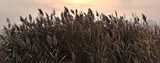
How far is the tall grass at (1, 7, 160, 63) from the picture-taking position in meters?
5.83

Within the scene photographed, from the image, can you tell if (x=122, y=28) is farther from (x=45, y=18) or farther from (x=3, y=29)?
(x=3, y=29)

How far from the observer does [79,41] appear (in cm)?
596

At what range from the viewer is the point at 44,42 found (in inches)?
246

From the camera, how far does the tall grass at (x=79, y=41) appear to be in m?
5.83

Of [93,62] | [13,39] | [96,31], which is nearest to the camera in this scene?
[93,62]

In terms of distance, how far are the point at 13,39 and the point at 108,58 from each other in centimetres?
165

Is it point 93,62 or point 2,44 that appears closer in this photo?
point 93,62

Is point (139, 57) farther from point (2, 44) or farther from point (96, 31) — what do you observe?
point (2, 44)

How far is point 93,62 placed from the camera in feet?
18.4

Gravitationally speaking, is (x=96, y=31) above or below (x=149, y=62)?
above

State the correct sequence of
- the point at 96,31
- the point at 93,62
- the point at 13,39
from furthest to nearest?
1. the point at 13,39
2. the point at 96,31
3. the point at 93,62

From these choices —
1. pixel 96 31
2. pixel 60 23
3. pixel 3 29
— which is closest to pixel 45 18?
pixel 60 23

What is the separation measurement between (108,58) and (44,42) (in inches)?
42.0

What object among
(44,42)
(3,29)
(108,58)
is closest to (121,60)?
(108,58)
